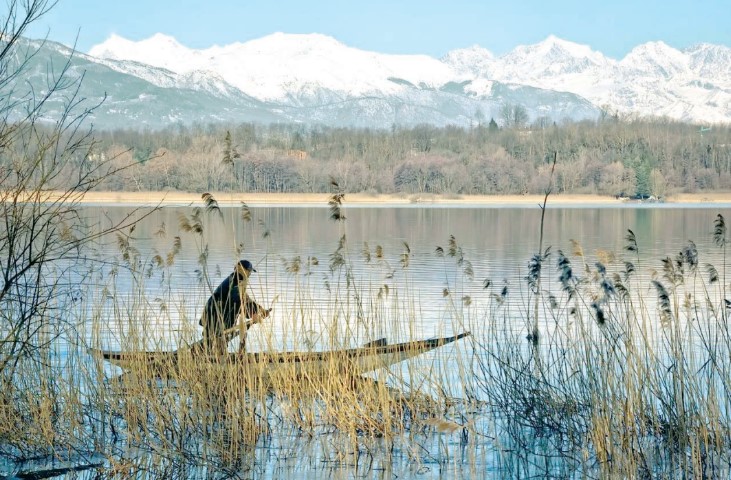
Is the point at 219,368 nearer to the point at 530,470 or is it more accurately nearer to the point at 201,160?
the point at 530,470

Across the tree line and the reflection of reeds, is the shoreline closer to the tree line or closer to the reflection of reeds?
the tree line

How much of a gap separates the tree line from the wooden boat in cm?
8111

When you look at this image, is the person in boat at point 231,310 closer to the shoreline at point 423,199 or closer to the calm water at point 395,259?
the calm water at point 395,259

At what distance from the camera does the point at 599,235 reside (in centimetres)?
4025

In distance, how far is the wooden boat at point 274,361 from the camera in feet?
25.3

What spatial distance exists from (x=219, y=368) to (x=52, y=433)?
1294 millimetres

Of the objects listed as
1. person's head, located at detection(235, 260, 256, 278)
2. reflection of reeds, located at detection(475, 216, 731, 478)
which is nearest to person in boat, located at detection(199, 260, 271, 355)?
person's head, located at detection(235, 260, 256, 278)

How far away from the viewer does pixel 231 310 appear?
8.64 metres

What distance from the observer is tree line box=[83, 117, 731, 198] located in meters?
107

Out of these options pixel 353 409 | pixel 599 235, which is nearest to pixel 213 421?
pixel 353 409

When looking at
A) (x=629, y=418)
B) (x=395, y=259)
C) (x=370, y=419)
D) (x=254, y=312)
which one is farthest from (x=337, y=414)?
(x=395, y=259)

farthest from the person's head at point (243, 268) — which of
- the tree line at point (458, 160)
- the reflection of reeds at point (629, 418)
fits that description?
the tree line at point (458, 160)

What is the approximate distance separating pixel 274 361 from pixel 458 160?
115835mm

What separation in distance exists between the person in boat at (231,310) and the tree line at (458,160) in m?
80.7
